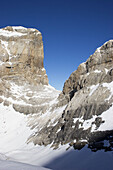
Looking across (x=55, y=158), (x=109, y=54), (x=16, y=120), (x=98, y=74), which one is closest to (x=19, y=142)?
(x=16, y=120)

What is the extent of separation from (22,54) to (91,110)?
69.0 metres

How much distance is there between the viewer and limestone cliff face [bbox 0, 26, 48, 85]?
282ft

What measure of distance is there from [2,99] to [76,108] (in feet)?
128

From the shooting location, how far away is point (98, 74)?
34.8 m

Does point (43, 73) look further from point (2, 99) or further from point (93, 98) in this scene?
point (93, 98)

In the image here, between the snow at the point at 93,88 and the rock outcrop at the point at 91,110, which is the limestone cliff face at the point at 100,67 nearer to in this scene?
the rock outcrop at the point at 91,110

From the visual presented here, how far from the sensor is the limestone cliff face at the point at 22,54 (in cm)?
8600

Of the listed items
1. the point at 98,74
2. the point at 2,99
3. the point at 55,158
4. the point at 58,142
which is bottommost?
the point at 55,158

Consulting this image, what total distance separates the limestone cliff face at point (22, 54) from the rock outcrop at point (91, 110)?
52.4m

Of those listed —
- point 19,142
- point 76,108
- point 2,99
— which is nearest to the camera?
point 76,108

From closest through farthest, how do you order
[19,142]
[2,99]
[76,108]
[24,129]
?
[76,108] → [19,142] → [24,129] → [2,99]

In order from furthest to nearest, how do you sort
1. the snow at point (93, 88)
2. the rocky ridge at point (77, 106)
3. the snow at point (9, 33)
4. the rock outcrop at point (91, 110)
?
the snow at point (9, 33) → the snow at point (93, 88) → the rocky ridge at point (77, 106) → the rock outcrop at point (91, 110)

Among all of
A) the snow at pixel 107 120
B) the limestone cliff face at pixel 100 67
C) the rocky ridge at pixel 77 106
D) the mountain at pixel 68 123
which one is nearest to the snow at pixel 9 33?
the rocky ridge at pixel 77 106

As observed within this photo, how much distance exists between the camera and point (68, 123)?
30484 mm
